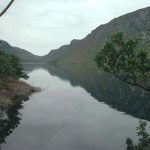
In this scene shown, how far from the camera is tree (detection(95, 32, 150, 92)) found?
86.2 feet

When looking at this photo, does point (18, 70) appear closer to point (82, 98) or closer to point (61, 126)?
point (82, 98)

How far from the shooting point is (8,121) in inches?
2650

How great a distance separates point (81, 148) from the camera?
162 ft

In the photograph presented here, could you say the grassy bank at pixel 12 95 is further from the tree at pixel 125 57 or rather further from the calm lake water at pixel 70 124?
the tree at pixel 125 57

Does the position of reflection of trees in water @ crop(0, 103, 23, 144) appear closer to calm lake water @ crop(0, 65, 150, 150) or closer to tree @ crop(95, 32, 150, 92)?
calm lake water @ crop(0, 65, 150, 150)

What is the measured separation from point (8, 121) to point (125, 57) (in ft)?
148

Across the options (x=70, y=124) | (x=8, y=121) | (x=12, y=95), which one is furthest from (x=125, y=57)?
(x=12, y=95)

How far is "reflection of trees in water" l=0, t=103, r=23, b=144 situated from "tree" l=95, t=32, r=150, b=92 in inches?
1178

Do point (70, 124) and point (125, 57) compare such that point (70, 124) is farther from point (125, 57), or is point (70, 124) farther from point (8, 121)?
point (125, 57)

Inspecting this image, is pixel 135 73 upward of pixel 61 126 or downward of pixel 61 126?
downward

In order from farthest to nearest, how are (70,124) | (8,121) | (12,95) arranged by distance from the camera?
(12,95)
(70,124)
(8,121)

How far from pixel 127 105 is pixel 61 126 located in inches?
1408

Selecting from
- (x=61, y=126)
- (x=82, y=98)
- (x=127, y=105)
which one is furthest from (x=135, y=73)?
(x=82, y=98)

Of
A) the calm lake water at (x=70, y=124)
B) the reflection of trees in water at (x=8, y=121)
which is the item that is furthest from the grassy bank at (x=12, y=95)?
the calm lake water at (x=70, y=124)
